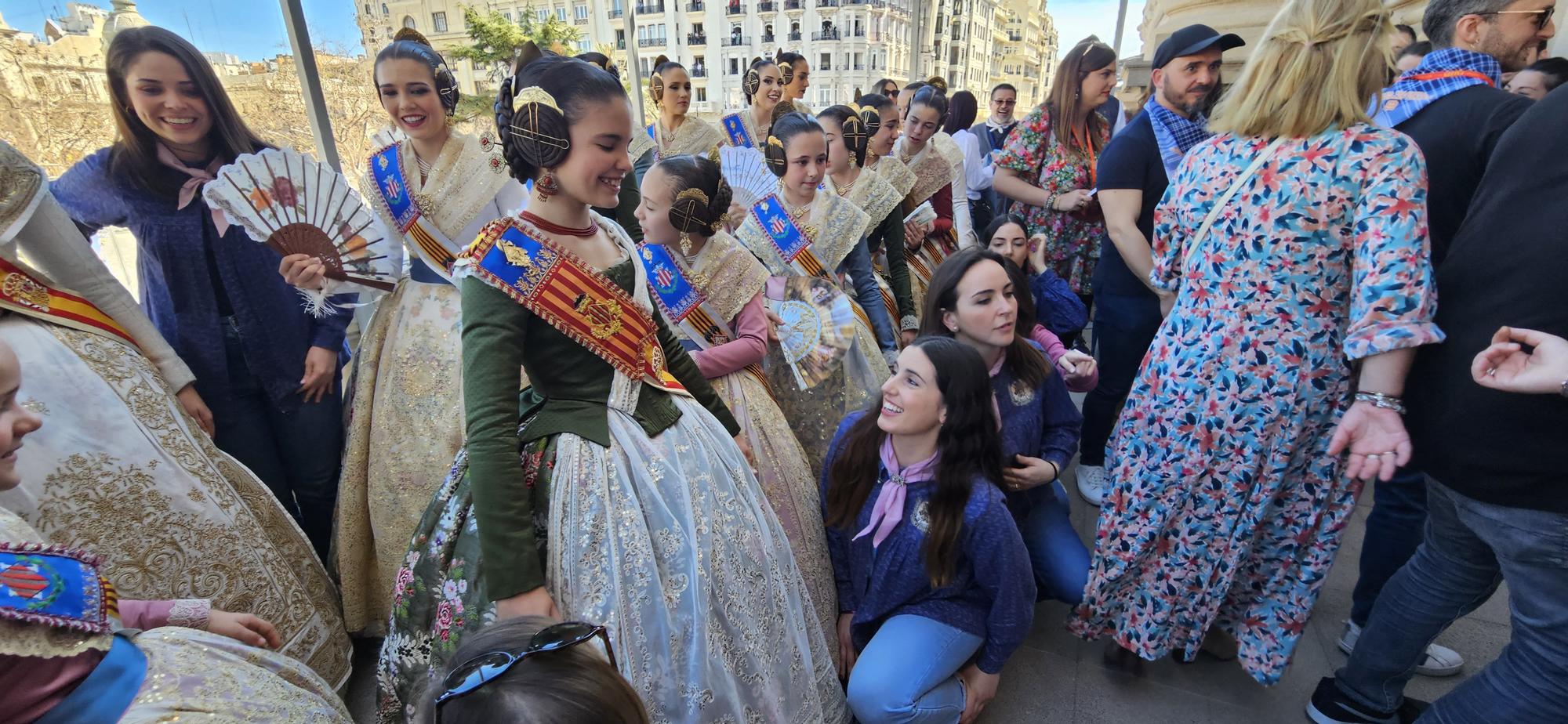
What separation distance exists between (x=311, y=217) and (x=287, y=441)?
0.74m

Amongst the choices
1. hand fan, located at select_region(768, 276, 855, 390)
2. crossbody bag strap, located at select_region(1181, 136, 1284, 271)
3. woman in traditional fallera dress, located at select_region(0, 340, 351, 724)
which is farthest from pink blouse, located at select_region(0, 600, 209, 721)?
crossbody bag strap, located at select_region(1181, 136, 1284, 271)

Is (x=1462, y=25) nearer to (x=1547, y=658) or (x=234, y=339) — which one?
(x=1547, y=658)

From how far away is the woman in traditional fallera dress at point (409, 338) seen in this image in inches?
76.7

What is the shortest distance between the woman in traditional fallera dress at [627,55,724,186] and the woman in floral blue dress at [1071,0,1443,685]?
312 centimetres

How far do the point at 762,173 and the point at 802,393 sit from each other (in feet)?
3.12

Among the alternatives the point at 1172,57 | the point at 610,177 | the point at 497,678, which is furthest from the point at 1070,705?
the point at 1172,57

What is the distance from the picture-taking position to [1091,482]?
3035 mm

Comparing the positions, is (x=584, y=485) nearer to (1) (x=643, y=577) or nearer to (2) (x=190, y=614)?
(1) (x=643, y=577)

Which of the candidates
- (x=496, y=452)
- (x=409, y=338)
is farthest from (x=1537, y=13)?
(x=409, y=338)

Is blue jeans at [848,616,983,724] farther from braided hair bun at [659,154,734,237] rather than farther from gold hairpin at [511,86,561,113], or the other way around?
gold hairpin at [511,86,561,113]

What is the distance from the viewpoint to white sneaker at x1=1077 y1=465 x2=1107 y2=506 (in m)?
2.98

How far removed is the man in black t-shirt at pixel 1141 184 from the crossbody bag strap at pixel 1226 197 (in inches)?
21.6

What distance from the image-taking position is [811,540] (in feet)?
6.54

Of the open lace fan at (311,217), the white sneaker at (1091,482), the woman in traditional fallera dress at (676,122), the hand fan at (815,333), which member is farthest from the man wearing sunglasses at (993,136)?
the open lace fan at (311,217)
